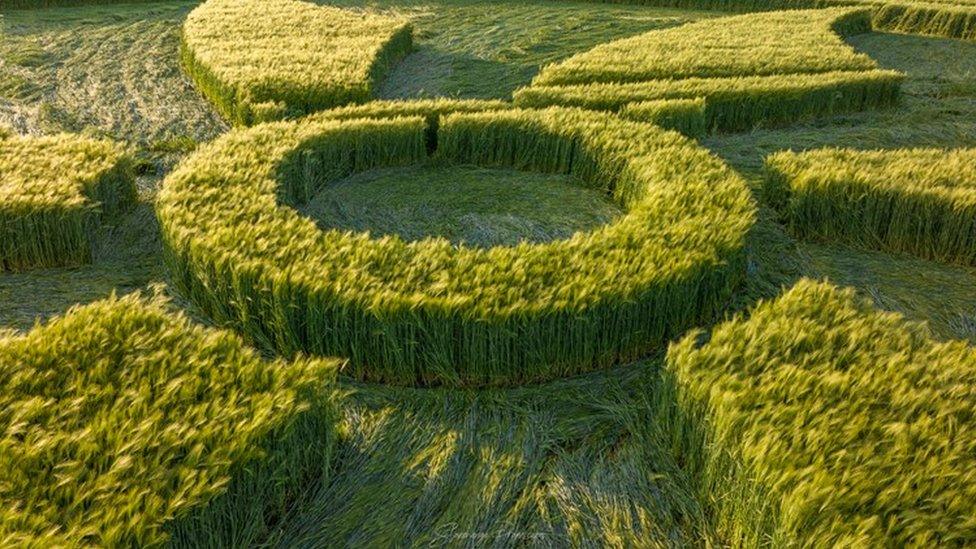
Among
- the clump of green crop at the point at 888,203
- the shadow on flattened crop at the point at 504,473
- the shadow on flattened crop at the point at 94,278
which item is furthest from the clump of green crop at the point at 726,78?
the shadow on flattened crop at the point at 504,473

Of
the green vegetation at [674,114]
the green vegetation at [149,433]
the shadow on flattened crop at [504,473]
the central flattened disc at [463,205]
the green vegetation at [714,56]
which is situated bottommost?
the shadow on flattened crop at [504,473]

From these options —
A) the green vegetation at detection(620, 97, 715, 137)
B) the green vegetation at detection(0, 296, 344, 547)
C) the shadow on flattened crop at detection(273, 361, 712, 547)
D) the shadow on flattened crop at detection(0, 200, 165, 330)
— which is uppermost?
the green vegetation at detection(620, 97, 715, 137)

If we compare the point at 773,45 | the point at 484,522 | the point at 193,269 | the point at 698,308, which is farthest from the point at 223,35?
the point at 484,522

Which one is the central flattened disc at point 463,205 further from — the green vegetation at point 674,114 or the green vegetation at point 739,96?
the green vegetation at point 739,96

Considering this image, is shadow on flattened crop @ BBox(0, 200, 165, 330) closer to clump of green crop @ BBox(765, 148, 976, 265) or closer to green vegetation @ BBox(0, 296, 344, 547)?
green vegetation @ BBox(0, 296, 344, 547)

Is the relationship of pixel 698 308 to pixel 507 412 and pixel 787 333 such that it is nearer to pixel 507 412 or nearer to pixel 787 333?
pixel 787 333

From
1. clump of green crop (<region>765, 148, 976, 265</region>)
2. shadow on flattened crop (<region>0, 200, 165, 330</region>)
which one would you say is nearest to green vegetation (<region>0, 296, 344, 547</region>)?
shadow on flattened crop (<region>0, 200, 165, 330</region>)
